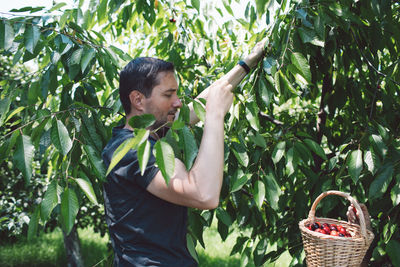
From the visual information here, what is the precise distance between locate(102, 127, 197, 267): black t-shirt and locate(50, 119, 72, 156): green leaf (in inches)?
5.6

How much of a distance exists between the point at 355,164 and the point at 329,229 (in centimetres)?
31

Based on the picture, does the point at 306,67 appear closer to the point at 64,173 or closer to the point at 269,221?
the point at 64,173

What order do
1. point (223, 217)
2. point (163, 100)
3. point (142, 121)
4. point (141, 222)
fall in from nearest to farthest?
point (142, 121) → point (141, 222) → point (163, 100) → point (223, 217)

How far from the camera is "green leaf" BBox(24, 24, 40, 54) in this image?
164 centimetres

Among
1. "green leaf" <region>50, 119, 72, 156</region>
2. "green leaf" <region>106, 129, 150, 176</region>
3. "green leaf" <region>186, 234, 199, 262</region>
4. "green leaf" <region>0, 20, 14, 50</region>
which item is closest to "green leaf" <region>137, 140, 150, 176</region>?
"green leaf" <region>106, 129, 150, 176</region>

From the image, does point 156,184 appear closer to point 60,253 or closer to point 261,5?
point 261,5

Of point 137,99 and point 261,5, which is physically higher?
point 261,5

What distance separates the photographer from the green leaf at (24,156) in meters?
1.38

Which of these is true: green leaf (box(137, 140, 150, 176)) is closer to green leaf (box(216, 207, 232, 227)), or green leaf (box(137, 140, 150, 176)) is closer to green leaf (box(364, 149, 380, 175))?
green leaf (box(216, 207, 232, 227))

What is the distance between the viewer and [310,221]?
1918mm

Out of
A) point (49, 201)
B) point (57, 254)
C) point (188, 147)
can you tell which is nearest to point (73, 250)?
point (57, 254)

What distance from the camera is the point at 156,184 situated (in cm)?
131

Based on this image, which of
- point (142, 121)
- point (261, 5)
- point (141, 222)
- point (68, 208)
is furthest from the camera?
point (261, 5)

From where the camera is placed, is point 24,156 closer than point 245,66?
Yes
